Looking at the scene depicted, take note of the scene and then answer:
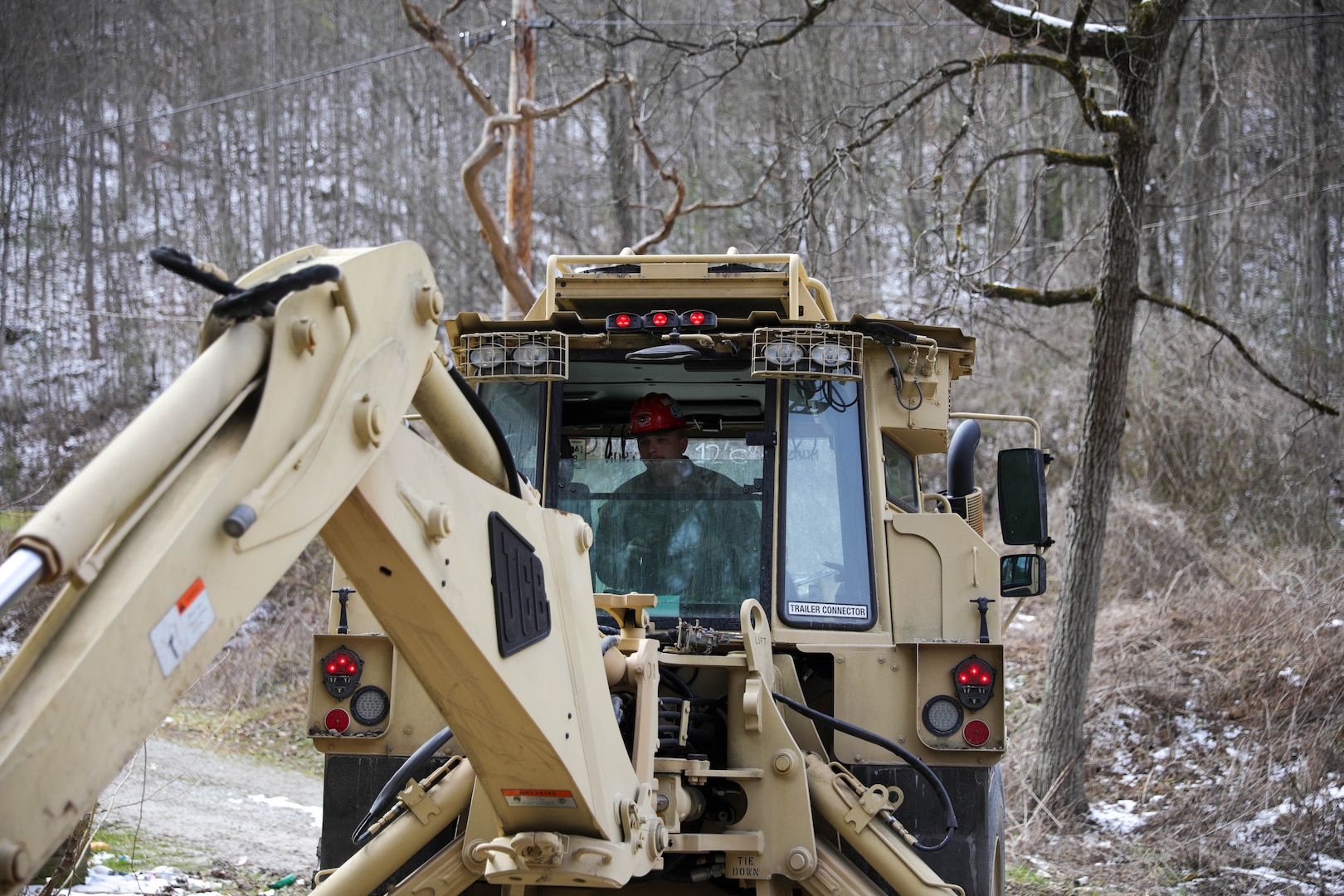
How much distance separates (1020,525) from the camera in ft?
18.1

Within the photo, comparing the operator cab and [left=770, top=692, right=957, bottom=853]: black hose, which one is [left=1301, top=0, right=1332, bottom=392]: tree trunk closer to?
the operator cab

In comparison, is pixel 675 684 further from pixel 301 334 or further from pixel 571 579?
pixel 301 334

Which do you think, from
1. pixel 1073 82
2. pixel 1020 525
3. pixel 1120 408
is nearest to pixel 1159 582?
pixel 1120 408

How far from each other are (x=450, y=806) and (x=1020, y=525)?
8.81ft

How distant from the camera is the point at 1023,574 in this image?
5.55m

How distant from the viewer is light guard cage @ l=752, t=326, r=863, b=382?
498 centimetres

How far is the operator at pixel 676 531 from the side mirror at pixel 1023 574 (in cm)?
116

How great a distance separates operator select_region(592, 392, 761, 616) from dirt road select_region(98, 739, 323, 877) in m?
3.36

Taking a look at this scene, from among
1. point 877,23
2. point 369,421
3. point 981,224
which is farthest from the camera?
point 981,224

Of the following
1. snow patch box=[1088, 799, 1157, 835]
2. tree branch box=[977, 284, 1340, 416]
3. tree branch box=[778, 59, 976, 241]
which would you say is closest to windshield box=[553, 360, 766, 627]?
tree branch box=[778, 59, 976, 241]

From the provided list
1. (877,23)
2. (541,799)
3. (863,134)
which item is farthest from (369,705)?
(877,23)

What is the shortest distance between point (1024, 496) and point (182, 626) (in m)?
4.08

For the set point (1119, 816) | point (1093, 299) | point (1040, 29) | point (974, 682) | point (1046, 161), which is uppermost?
point (1040, 29)

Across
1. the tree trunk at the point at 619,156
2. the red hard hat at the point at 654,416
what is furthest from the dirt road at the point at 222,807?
the tree trunk at the point at 619,156
